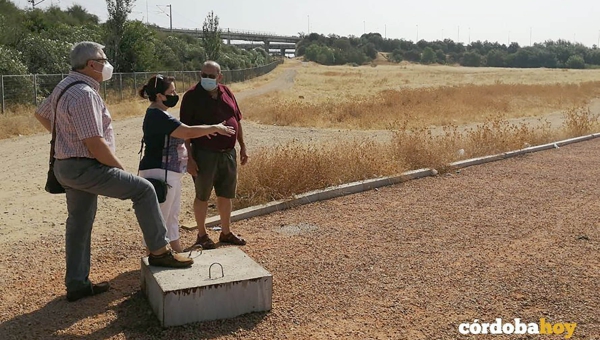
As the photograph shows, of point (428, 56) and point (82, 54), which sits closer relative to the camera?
point (82, 54)

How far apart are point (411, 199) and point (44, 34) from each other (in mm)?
29661

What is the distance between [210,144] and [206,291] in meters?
1.84

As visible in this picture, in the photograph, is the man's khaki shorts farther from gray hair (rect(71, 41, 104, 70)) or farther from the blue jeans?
gray hair (rect(71, 41, 104, 70))

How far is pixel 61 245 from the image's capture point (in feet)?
20.6

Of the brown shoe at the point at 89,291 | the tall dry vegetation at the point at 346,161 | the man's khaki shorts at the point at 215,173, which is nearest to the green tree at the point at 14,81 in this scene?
the tall dry vegetation at the point at 346,161

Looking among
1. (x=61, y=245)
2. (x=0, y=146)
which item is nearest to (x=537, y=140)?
(x=61, y=245)

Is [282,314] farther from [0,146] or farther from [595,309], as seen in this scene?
[0,146]

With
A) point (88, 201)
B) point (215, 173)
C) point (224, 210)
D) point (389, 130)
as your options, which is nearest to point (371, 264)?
point (224, 210)

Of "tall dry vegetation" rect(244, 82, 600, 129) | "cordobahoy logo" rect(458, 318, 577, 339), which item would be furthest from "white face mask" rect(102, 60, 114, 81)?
"tall dry vegetation" rect(244, 82, 600, 129)

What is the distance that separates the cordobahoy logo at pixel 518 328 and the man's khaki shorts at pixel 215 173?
2657 mm

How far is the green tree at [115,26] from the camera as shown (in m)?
32.9

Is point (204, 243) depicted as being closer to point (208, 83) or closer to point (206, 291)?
point (208, 83)

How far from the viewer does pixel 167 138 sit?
16.7ft

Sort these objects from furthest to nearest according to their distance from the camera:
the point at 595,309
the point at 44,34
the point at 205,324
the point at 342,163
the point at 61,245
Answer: the point at 44,34 < the point at 342,163 < the point at 61,245 < the point at 595,309 < the point at 205,324
